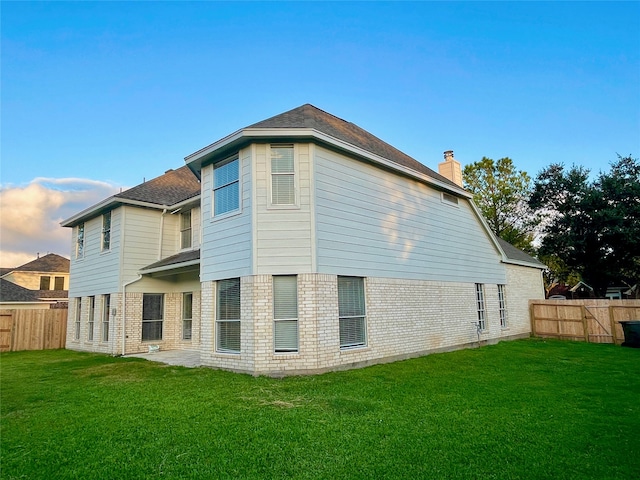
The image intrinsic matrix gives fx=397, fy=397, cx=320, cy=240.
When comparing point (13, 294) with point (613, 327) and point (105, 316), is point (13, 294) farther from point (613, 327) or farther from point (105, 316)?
point (613, 327)

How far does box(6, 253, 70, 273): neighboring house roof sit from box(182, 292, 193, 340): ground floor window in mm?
32066

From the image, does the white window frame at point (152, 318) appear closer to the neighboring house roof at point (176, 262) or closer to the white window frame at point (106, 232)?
the neighboring house roof at point (176, 262)

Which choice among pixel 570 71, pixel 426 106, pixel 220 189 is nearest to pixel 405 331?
pixel 220 189

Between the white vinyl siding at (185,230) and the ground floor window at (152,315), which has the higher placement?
the white vinyl siding at (185,230)

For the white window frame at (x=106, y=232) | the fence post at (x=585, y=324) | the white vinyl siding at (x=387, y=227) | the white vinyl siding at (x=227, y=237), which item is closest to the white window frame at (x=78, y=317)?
the white window frame at (x=106, y=232)

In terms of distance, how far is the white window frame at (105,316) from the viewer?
48.0 ft

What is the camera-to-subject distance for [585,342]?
51.4 ft

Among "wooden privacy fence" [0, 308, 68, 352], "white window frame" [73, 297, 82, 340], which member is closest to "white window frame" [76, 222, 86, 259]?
"white window frame" [73, 297, 82, 340]

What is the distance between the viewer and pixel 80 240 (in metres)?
17.0

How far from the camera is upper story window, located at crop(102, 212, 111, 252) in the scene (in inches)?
587

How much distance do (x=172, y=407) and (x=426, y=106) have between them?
13.3 metres

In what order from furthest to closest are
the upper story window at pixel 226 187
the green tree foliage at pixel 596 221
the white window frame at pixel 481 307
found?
the green tree foliage at pixel 596 221 → the white window frame at pixel 481 307 → the upper story window at pixel 226 187

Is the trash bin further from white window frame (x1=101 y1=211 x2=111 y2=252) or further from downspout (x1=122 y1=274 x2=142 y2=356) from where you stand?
white window frame (x1=101 y1=211 x2=111 y2=252)

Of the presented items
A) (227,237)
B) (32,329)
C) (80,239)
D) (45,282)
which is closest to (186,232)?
(80,239)
